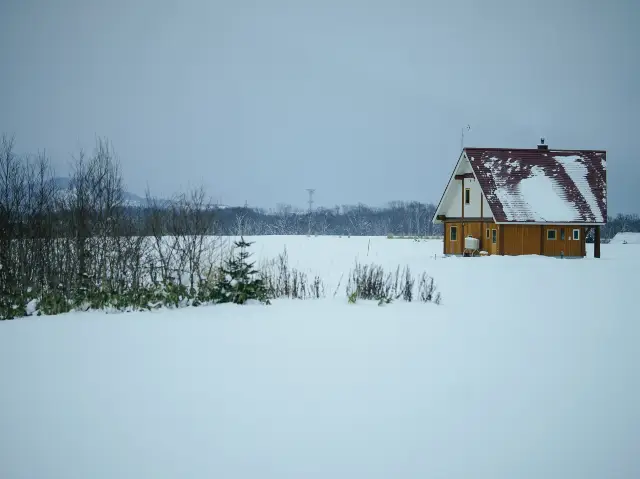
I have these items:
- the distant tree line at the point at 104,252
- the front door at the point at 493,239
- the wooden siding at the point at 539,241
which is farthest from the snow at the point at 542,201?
the distant tree line at the point at 104,252

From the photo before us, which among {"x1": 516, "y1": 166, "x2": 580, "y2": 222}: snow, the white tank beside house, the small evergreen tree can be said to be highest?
{"x1": 516, "y1": 166, "x2": 580, "y2": 222}: snow

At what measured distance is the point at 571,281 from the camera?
16.9 m

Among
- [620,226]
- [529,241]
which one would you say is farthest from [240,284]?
[620,226]

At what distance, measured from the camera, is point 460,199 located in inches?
1212

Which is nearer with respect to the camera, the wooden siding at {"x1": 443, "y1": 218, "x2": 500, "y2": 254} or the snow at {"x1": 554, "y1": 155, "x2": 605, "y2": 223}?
the snow at {"x1": 554, "y1": 155, "x2": 605, "y2": 223}

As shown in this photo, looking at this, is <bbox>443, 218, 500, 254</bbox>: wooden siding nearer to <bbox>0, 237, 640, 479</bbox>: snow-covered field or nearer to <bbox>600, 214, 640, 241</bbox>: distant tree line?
<bbox>0, 237, 640, 479</bbox>: snow-covered field

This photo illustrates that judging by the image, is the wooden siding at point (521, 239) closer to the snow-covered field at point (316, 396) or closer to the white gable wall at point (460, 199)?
the white gable wall at point (460, 199)

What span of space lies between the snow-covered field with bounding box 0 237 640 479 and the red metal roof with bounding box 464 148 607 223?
19.7 m

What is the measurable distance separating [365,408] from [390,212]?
403 feet

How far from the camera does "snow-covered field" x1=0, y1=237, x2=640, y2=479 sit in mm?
3977

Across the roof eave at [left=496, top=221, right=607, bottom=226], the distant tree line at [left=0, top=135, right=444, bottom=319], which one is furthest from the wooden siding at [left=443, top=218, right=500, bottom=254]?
the distant tree line at [left=0, top=135, right=444, bottom=319]

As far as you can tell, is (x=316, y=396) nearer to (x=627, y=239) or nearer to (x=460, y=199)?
(x=460, y=199)

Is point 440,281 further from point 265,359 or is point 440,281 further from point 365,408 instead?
point 365,408

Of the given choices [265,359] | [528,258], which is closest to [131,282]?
[265,359]
